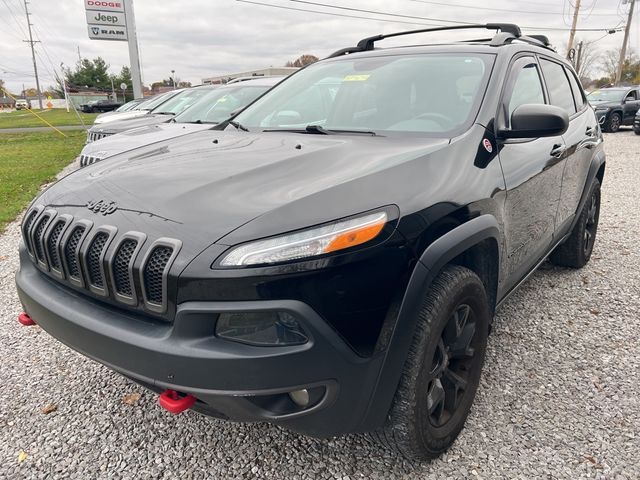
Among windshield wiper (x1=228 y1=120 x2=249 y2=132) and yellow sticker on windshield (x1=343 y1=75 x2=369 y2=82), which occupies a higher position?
yellow sticker on windshield (x1=343 y1=75 x2=369 y2=82)

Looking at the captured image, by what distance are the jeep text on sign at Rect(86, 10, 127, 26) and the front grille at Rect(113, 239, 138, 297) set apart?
22576 mm

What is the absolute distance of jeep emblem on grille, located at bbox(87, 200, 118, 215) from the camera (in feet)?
6.17

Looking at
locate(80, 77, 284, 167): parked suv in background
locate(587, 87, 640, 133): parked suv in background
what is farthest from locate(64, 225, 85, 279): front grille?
locate(587, 87, 640, 133): parked suv in background

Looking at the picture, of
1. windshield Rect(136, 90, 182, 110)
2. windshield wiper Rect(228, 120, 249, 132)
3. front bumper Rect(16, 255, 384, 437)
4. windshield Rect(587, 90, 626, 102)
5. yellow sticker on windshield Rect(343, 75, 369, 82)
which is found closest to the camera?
front bumper Rect(16, 255, 384, 437)

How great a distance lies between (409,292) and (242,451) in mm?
1124

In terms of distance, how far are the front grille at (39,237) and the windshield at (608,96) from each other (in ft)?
64.7

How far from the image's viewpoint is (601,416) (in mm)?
2434

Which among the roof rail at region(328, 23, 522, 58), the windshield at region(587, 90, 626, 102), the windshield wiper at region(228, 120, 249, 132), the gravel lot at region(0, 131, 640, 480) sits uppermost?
the roof rail at region(328, 23, 522, 58)

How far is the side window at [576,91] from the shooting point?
3965 mm

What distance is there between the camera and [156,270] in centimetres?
166

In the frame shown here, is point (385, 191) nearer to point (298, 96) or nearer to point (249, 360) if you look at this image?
point (249, 360)

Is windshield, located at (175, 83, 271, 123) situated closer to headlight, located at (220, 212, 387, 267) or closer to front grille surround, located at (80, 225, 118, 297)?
front grille surround, located at (80, 225, 118, 297)

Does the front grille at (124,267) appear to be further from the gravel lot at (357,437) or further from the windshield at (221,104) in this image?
the windshield at (221,104)

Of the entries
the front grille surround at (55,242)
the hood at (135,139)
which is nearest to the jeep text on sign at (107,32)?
the hood at (135,139)
